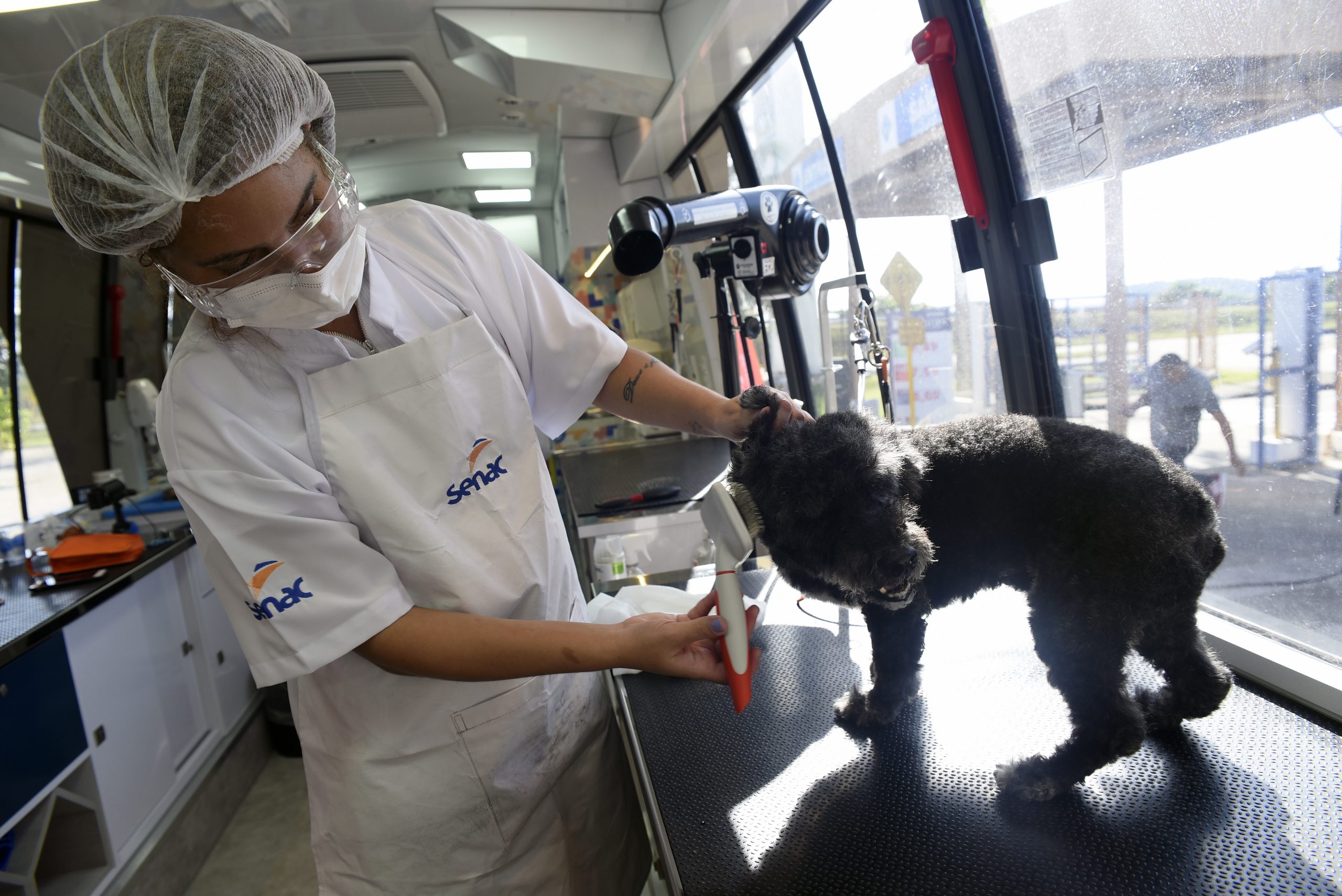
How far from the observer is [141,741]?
2.41 meters

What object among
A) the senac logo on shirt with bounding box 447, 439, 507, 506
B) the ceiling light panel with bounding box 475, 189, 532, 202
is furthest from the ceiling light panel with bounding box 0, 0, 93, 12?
the ceiling light panel with bounding box 475, 189, 532, 202

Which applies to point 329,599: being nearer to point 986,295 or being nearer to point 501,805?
point 501,805

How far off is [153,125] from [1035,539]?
3.86 ft

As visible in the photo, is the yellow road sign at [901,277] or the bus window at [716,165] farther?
the bus window at [716,165]

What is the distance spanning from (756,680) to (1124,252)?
112 cm

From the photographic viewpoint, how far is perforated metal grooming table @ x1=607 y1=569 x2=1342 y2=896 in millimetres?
727

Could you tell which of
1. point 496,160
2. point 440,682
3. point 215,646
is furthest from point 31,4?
point 496,160

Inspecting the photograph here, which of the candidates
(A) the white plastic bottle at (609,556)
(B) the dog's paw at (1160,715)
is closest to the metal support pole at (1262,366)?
(B) the dog's paw at (1160,715)

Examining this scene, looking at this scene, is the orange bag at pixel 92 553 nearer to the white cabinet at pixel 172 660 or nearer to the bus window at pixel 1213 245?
the white cabinet at pixel 172 660

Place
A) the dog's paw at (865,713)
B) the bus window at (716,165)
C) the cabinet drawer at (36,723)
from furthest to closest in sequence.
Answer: the bus window at (716,165), the cabinet drawer at (36,723), the dog's paw at (865,713)

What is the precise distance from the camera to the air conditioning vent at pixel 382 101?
10.5 feet

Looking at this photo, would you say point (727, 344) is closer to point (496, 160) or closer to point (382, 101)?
point (382, 101)

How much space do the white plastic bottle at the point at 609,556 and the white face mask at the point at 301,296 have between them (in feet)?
4.79

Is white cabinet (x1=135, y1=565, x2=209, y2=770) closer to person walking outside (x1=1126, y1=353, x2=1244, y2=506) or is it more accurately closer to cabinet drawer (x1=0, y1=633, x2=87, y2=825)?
cabinet drawer (x1=0, y1=633, x2=87, y2=825)
